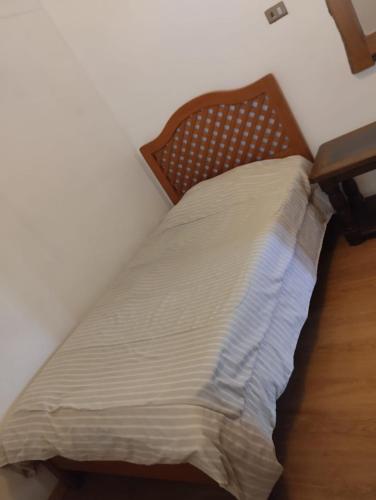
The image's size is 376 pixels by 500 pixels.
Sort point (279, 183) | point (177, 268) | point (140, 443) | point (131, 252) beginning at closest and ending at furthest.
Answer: point (140, 443) < point (177, 268) < point (279, 183) < point (131, 252)

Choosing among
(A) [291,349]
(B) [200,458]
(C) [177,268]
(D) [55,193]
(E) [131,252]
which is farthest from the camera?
(E) [131,252]

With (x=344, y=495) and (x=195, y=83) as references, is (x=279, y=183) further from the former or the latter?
(x=344, y=495)

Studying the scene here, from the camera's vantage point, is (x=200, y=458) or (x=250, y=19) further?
(x=250, y=19)

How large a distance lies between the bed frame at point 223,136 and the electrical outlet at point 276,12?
0.27 m

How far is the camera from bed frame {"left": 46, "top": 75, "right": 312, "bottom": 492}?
2.11 m

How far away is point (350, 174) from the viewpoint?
5.77 ft

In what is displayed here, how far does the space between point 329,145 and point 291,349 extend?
1231 mm

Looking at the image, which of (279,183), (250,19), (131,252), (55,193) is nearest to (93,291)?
(131,252)

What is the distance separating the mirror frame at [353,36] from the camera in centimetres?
173

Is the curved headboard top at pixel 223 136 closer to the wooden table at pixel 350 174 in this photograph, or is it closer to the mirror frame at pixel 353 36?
the wooden table at pixel 350 174

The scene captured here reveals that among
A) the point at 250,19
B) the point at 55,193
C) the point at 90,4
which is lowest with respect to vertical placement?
the point at 55,193

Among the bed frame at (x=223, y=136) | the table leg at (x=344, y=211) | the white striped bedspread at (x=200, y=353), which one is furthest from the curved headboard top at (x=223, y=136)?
the table leg at (x=344, y=211)

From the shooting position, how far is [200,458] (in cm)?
96

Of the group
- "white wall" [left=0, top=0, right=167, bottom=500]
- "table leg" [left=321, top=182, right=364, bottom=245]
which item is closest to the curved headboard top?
"white wall" [left=0, top=0, right=167, bottom=500]
